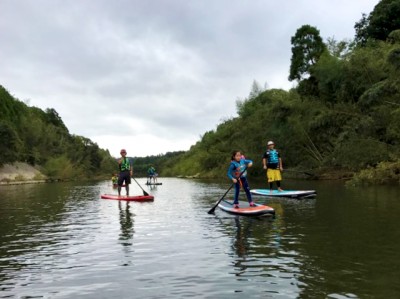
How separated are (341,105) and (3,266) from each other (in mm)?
36619

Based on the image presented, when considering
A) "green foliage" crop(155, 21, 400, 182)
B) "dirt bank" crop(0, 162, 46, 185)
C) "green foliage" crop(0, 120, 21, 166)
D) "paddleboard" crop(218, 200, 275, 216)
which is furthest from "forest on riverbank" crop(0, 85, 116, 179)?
"paddleboard" crop(218, 200, 275, 216)

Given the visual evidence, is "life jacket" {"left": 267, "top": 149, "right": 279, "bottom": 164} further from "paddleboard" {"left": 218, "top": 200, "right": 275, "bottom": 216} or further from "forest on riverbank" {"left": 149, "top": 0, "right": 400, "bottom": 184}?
"forest on riverbank" {"left": 149, "top": 0, "right": 400, "bottom": 184}

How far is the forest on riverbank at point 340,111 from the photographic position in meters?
30.5

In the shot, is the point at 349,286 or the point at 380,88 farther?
the point at 380,88

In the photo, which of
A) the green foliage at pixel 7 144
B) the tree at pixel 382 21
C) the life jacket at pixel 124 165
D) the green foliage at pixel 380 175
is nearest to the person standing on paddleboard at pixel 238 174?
the life jacket at pixel 124 165

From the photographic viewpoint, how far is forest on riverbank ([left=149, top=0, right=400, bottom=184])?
30484 mm

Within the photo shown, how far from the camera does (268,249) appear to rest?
30.4ft

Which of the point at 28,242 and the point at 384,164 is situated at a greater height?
the point at 384,164

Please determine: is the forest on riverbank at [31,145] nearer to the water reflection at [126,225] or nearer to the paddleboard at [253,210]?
the water reflection at [126,225]

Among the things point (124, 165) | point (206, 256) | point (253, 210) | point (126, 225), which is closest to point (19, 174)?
point (124, 165)

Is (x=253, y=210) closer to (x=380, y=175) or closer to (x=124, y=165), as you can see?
(x=124, y=165)

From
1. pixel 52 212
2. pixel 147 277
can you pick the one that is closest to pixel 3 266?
pixel 147 277

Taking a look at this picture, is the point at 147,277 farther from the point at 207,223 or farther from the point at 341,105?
the point at 341,105

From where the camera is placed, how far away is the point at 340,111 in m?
39.9
